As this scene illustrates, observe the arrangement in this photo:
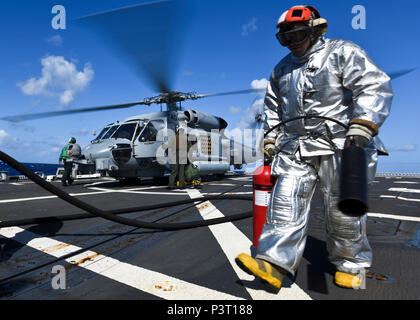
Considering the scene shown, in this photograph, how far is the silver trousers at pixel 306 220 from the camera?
71.3 inches

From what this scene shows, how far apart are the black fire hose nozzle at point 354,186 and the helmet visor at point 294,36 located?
3.22 feet

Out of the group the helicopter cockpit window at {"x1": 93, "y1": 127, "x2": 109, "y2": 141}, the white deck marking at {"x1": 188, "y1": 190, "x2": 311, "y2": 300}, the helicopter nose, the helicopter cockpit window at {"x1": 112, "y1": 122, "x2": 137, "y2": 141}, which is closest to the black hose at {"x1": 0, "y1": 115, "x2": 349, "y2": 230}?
the white deck marking at {"x1": 188, "y1": 190, "x2": 311, "y2": 300}

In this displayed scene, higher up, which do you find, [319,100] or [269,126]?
[319,100]

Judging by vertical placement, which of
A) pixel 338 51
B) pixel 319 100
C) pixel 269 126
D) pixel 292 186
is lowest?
pixel 292 186

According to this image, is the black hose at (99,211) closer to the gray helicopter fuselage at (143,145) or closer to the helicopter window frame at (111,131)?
the gray helicopter fuselage at (143,145)

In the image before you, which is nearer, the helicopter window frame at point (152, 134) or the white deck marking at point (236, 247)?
the white deck marking at point (236, 247)

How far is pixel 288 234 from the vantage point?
1.81 m

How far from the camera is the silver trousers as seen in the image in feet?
5.94

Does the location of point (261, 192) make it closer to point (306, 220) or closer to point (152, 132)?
point (306, 220)
